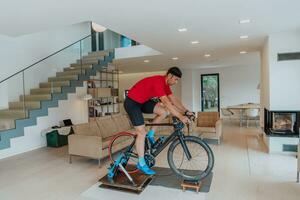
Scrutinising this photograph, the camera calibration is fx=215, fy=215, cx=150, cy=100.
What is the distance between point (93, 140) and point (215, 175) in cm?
227

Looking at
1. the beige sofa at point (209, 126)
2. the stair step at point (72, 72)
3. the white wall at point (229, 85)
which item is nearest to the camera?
the beige sofa at point (209, 126)

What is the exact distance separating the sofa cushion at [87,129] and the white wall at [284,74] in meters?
3.95

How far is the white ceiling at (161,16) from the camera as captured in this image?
10.1 feet

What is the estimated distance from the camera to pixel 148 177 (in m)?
3.28

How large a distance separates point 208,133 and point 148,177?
2916 mm

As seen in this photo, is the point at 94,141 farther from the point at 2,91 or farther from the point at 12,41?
the point at 12,41

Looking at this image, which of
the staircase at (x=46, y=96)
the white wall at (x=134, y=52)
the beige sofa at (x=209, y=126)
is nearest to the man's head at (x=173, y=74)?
the beige sofa at (x=209, y=126)

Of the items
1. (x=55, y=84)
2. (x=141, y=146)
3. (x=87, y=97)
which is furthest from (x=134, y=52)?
(x=141, y=146)

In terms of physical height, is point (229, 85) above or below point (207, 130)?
above

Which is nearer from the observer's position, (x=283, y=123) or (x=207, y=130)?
(x=283, y=123)

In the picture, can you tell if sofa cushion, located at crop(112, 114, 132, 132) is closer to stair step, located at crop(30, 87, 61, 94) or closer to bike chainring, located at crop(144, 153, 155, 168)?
stair step, located at crop(30, 87, 61, 94)

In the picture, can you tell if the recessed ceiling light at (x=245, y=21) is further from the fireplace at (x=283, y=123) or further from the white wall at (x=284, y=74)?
the fireplace at (x=283, y=123)

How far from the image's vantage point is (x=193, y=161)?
4.16 meters

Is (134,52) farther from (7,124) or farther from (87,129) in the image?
(7,124)
